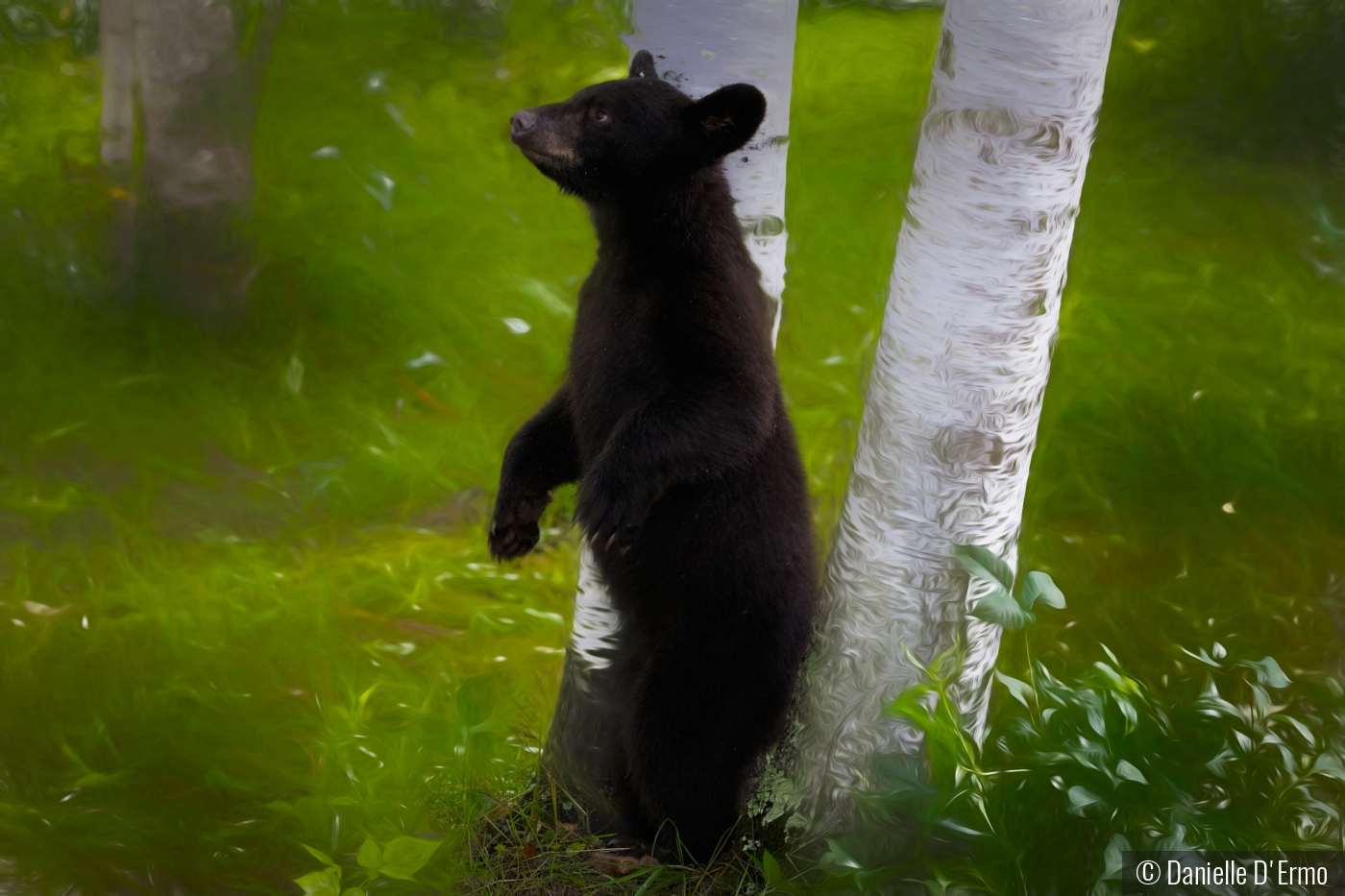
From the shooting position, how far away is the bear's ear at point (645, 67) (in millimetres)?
2561

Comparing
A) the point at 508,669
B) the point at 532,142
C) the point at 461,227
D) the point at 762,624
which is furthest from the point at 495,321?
the point at 762,624

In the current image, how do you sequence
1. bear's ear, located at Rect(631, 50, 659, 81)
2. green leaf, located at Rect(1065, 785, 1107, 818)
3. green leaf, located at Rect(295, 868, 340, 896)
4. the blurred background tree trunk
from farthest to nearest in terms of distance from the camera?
the blurred background tree trunk
bear's ear, located at Rect(631, 50, 659, 81)
green leaf, located at Rect(295, 868, 340, 896)
green leaf, located at Rect(1065, 785, 1107, 818)

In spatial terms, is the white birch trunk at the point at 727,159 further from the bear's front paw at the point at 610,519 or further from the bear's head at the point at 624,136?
the bear's front paw at the point at 610,519

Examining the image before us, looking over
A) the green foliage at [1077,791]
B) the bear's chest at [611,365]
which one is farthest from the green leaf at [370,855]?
the bear's chest at [611,365]

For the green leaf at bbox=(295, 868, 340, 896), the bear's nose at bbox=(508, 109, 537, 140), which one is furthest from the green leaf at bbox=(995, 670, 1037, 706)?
the bear's nose at bbox=(508, 109, 537, 140)

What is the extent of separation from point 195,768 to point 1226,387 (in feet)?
14.8

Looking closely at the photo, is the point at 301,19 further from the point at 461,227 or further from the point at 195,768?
the point at 195,768

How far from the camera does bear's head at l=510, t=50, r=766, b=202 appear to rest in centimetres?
A: 242

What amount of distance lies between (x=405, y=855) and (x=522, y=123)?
1.73 meters

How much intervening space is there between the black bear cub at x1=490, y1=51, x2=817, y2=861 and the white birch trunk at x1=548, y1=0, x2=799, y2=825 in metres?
0.09

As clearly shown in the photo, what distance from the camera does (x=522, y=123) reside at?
242cm

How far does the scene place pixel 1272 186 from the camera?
4707 mm

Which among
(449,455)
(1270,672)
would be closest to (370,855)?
(1270,672)

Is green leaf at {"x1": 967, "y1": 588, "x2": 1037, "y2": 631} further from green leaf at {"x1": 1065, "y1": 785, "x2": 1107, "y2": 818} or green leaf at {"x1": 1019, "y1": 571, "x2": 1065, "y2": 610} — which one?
green leaf at {"x1": 1065, "y1": 785, "x2": 1107, "y2": 818}
